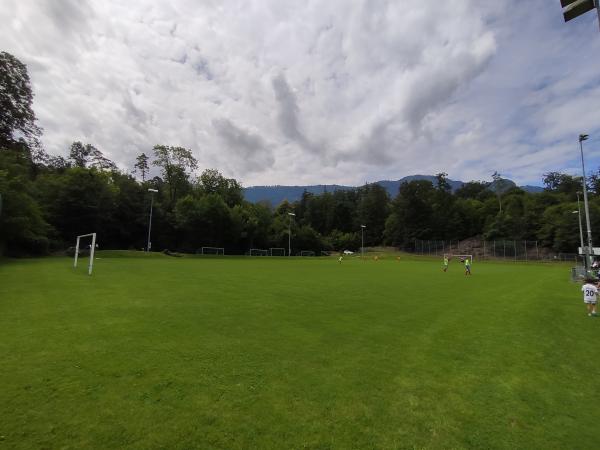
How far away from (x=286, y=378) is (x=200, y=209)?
63188 mm

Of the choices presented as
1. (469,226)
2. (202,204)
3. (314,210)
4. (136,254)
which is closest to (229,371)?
(136,254)

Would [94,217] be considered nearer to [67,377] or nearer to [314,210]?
[67,377]

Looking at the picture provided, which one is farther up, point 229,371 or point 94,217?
point 94,217

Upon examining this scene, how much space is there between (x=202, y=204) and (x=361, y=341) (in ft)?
204

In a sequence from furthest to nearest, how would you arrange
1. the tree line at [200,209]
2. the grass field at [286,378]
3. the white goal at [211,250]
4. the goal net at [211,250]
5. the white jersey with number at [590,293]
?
the white goal at [211,250]
the goal net at [211,250]
the tree line at [200,209]
the white jersey with number at [590,293]
the grass field at [286,378]

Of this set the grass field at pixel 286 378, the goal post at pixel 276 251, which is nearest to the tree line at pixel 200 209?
the goal post at pixel 276 251

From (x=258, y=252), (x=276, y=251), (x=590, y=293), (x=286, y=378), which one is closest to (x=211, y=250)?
(x=258, y=252)

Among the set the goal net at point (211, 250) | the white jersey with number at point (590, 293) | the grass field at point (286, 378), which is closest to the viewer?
the grass field at point (286, 378)

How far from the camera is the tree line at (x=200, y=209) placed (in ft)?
143

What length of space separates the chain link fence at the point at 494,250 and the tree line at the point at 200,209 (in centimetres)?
367

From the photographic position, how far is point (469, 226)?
103000mm

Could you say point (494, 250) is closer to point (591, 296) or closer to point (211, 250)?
point (211, 250)

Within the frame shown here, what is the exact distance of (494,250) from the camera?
82.6 m

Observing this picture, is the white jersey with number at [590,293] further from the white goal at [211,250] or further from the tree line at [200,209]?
the white goal at [211,250]
